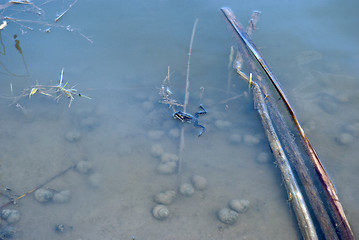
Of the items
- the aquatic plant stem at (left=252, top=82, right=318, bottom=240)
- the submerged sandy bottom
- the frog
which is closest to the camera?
the aquatic plant stem at (left=252, top=82, right=318, bottom=240)

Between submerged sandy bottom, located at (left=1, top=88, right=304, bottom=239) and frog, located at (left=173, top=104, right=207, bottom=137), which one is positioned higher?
frog, located at (left=173, top=104, right=207, bottom=137)

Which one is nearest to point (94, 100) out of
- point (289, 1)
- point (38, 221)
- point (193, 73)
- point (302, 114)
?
point (193, 73)

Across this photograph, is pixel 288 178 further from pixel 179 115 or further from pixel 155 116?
pixel 155 116

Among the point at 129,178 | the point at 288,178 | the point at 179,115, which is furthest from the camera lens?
the point at 179,115

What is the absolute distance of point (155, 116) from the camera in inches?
185

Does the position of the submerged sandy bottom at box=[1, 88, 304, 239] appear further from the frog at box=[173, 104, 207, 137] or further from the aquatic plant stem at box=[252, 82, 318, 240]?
the aquatic plant stem at box=[252, 82, 318, 240]

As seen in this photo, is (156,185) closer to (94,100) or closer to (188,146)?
(188,146)

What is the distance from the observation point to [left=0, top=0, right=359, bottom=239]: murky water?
366 cm

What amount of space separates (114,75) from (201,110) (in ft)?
5.75

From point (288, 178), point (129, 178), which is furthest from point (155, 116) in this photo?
A: point (288, 178)

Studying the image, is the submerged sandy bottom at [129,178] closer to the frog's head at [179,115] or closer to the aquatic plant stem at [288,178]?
the frog's head at [179,115]

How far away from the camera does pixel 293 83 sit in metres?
5.02

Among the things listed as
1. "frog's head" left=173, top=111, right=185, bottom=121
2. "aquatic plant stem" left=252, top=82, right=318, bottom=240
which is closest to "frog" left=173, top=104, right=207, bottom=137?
"frog's head" left=173, top=111, right=185, bottom=121

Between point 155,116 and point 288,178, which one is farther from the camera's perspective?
point 155,116
